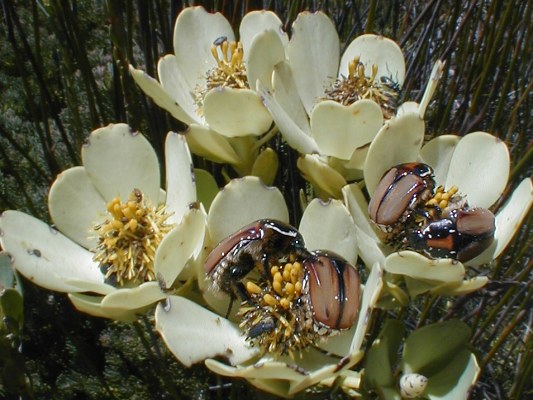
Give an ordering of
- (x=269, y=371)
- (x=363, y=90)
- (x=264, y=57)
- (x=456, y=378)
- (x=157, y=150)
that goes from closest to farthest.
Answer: (x=269, y=371) → (x=456, y=378) → (x=264, y=57) → (x=363, y=90) → (x=157, y=150)

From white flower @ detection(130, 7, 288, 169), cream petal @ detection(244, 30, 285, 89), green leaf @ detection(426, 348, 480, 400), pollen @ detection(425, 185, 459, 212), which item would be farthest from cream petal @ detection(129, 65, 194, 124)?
green leaf @ detection(426, 348, 480, 400)

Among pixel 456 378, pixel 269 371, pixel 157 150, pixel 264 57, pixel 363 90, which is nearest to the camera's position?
pixel 269 371

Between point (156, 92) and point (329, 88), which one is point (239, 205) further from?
point (329, 88)

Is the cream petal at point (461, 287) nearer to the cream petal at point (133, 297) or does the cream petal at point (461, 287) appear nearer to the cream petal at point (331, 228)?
the cream petal at point (331, 228)

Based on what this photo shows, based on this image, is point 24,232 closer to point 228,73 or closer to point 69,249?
point 69,249

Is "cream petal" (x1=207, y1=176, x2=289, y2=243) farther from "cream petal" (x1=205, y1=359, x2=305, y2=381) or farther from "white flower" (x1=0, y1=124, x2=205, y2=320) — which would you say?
"cream petal" (x1=205, y1=359, x2=305, y2=381)

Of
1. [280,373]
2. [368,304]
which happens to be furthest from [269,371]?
[368,304]
